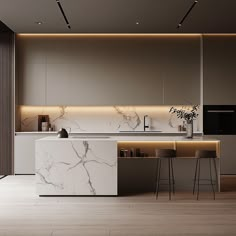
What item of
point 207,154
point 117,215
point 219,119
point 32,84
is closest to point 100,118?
point 32,84

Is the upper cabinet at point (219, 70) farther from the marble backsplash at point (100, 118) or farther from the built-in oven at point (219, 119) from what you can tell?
the marble backsplash at point (100, 118)

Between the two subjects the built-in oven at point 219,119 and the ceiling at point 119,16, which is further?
the built-in oven at point 219,119

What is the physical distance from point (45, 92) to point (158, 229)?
4.90 metres

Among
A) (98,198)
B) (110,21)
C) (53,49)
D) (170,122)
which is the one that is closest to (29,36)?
(53,49)

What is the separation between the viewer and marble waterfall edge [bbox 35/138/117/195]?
6.57 m

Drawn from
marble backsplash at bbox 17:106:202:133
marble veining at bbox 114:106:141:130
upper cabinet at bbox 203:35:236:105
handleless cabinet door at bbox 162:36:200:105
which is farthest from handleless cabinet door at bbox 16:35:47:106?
upper cabinet at bbox 203:35:236:105

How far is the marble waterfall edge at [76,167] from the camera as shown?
259 inches

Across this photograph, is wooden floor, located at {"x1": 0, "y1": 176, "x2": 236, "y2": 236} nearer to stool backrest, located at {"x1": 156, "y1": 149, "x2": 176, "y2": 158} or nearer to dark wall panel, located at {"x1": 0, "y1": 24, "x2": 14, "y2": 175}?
stool backrest, located at {"x1": 156, "y1": 149, "x2": 176, "y2": 158}

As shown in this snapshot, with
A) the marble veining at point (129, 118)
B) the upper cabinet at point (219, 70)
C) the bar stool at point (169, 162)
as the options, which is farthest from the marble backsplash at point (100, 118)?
the bar stool at point (169, 162)

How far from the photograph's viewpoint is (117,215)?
5.40m

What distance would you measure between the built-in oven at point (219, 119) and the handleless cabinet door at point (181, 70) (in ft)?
1.18

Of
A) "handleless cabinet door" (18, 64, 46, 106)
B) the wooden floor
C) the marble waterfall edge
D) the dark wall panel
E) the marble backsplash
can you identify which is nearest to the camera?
the wooden floor

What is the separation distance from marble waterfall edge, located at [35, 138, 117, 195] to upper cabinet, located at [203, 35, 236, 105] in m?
3.08

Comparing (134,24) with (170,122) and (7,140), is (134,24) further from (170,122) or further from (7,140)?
(7,140)
